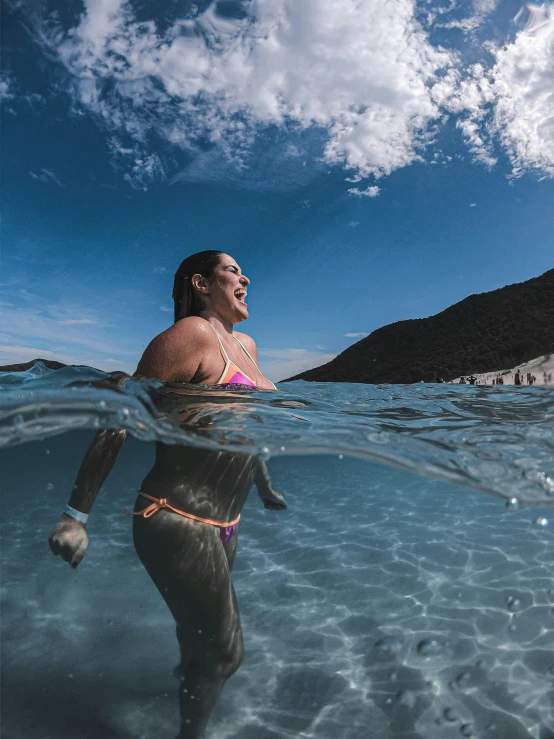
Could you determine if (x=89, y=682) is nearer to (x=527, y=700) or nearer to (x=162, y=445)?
(x=162, y=445)

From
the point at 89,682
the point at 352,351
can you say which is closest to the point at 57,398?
the point at 89,682

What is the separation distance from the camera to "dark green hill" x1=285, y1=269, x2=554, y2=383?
2428 centimetres

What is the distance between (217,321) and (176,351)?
0.61 m

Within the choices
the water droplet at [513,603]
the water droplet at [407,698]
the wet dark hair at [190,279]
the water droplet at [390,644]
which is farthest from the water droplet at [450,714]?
the wet dark hair at [190,279]

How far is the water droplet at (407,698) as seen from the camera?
409 centimetres

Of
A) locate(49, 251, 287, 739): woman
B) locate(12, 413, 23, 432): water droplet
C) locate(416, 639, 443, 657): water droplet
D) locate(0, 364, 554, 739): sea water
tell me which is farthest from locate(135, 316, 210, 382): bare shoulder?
locate(416, 639, 443, 657): water droplet

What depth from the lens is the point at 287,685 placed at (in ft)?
14.7

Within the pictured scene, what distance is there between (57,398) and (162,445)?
2.29 meters

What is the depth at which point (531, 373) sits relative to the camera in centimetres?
2042

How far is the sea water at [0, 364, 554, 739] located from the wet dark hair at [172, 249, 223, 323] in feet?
1.93

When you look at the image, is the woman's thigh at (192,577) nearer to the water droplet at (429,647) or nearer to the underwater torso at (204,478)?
the underwater torso at (204,478)

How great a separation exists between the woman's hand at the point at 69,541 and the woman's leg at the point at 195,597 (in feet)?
0.97

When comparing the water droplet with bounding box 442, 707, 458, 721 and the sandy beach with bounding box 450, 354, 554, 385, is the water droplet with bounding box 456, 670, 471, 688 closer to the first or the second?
the water droplet with bounding box 442, 707, 458, 721

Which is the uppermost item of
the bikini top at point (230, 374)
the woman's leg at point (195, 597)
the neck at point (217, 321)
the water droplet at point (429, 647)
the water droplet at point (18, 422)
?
the neck at point (217, 321)
